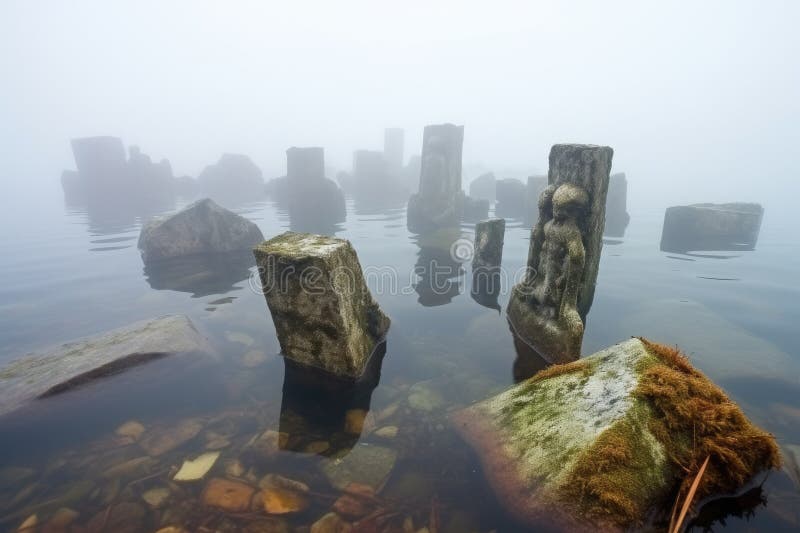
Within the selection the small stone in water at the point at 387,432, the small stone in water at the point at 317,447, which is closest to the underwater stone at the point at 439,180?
the small stone in water at the point at 387,432

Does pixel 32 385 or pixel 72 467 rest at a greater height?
pixel 32 385

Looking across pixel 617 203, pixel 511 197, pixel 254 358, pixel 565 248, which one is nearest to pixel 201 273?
pixel 254 358

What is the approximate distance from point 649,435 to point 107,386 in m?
6.59

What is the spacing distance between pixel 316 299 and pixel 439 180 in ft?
54.5

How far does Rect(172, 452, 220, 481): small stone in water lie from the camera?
3.74 meters

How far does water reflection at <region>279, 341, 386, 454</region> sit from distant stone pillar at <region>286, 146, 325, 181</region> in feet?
71.0

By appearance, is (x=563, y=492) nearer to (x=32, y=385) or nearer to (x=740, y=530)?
(x=740, y=530)

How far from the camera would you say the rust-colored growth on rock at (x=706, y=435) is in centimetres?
295

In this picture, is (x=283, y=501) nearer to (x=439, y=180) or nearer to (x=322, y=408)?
(x=322, y=408)

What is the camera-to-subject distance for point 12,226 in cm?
2053

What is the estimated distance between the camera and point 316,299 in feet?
16.0

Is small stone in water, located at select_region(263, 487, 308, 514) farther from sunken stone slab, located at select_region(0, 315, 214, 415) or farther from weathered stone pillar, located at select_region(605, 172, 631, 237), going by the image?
weathered stone pillar, located at select_region(605, 172, 631, 237)

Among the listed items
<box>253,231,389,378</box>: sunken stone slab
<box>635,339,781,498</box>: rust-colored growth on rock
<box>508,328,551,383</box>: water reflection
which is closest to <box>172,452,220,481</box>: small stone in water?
<box>253,231,389,378</box>: sunken stone slab

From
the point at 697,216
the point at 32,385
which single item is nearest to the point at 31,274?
the point at 32,385
